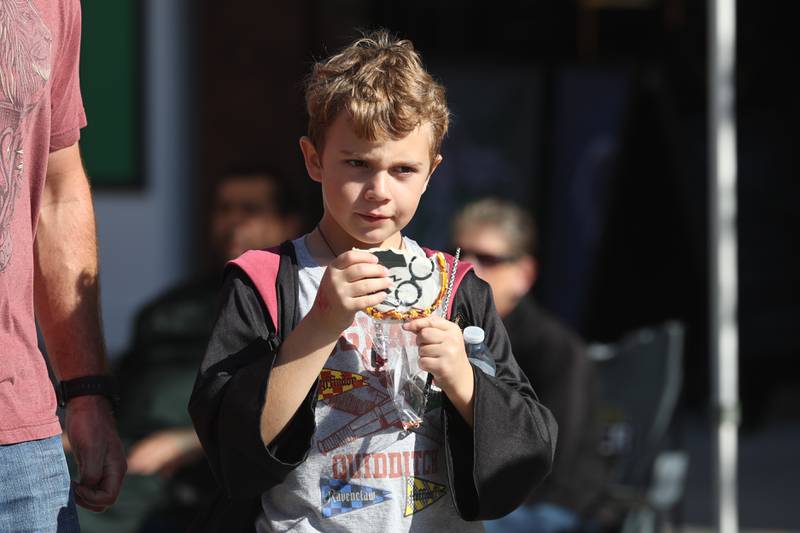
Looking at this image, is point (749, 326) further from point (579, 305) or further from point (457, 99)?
point (457, 99)

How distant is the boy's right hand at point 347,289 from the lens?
A: 1971mm

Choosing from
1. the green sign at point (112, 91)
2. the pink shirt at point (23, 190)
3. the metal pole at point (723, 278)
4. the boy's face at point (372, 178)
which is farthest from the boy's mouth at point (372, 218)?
the green sign at point (112, 91)

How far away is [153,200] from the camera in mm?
7316

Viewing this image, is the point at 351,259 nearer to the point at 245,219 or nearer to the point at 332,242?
the point at 332,242

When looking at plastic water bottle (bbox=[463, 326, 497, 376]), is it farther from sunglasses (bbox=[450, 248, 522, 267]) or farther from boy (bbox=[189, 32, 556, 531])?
sunglasses (bbox=[450, 248, 522, 267])

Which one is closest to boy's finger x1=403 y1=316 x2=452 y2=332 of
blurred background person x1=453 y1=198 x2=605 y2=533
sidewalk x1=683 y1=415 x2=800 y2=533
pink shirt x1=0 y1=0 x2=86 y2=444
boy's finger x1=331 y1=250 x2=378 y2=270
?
boy's finger x1=331 y1=250 x2=378 y2=270

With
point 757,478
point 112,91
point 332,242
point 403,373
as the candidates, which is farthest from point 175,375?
point 757,478

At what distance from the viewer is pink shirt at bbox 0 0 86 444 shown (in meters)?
2.18

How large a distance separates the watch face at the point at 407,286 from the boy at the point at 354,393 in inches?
1.0

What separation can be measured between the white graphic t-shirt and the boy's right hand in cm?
16

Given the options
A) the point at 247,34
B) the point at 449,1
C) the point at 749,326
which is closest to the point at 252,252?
the point at 247,34

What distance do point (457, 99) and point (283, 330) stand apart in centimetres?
543

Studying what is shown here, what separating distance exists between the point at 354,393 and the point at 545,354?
2685 mm

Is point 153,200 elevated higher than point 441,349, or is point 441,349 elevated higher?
point 441,349
